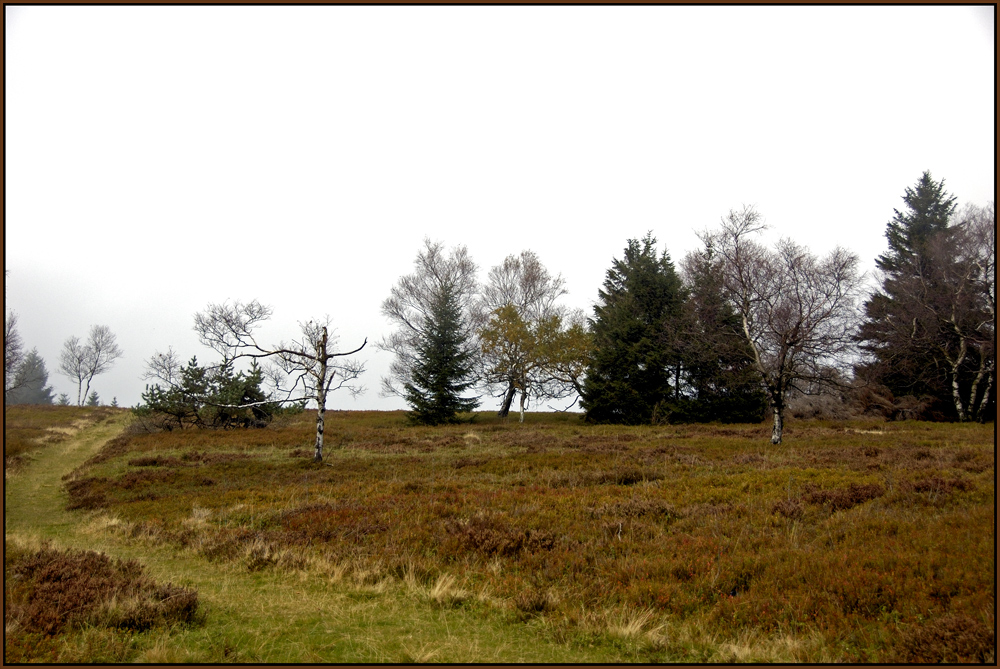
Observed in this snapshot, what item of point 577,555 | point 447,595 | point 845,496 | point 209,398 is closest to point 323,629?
point 447,595

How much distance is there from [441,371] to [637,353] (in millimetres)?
15062

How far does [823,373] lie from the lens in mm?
24359

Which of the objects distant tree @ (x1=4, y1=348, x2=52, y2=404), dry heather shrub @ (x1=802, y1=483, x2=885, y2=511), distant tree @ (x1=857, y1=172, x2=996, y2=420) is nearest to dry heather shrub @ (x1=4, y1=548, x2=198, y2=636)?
dry heather shrub @ (x1=802, y1=483, x2=885, y2=511)

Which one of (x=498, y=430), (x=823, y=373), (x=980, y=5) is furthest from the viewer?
(x=498, y=430)

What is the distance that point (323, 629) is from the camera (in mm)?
5832

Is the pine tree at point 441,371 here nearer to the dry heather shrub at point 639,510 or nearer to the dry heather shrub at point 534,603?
the dry heather shrub at point 639,510

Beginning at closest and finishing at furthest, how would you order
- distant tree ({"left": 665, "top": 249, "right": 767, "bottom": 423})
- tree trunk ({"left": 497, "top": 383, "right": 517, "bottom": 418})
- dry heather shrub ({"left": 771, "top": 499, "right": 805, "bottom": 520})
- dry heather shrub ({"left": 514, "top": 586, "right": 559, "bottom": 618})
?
1. dry heather shrub ({"left": 514, "top": 586, "right": 559, "bottom": 618})
2. dry heather shrub ({"left": 771, "top": 499, "right": 805, "bottom": 520})
3. distant tree ({"left": 665, "top": 249, "right": 767, "bottom": 423})
4. tree trunk ({"left": 497, "top": 383, "right": 517, "bottom": 418})

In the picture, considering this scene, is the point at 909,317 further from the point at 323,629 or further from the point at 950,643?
the point at 323,629

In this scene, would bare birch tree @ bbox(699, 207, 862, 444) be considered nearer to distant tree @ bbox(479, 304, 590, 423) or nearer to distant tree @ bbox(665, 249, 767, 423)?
distant tree @ bbox(665, 249, 767, 423)

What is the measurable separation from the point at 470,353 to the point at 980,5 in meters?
36.0

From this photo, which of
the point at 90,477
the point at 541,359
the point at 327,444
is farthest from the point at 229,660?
the point at 541,359

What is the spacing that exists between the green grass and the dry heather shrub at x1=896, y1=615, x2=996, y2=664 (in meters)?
0.02

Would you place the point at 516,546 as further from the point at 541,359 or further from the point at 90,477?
the point at 541,359

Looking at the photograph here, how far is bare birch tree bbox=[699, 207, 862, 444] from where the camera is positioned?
20.3m
